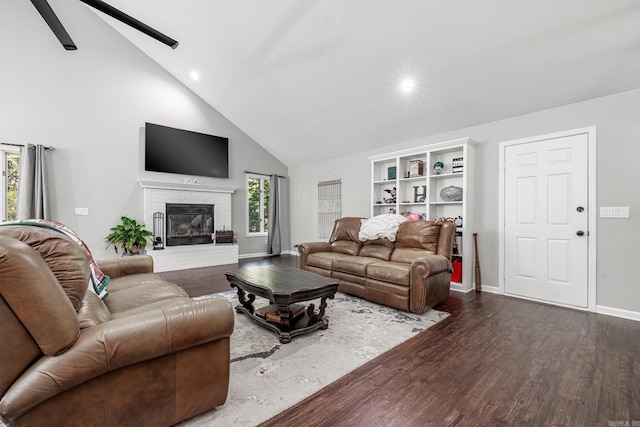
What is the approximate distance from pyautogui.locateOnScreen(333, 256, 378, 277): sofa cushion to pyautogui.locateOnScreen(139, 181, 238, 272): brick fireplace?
3.30 m

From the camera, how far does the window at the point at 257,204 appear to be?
7.08 m

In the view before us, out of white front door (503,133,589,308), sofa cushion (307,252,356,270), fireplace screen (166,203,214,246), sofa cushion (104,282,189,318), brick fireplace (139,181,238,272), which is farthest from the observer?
fireplace screen (166,203,214,246)

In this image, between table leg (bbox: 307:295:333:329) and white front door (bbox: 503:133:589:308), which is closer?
table leg (bbox: 307:295:333:329)

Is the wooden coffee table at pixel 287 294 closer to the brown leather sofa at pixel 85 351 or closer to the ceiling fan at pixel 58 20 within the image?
the brown leather sofa at pixel 85 351

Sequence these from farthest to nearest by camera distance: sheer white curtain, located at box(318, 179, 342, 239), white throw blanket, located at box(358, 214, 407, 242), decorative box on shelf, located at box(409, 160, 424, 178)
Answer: sheer white curtain, located at box(318, 179, 342, 239) → decorative box on shelf, located at box(409, 160, 424, 178) → white throw blanket, located at box(358, 214, 407, 242)

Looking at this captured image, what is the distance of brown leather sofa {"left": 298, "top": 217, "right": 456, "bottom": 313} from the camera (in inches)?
119

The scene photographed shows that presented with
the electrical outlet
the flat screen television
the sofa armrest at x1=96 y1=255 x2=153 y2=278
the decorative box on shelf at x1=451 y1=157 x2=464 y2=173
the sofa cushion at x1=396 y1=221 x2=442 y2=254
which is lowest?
Result: the sofa armrest at x1=96 y1=255 x2=153 y2=278

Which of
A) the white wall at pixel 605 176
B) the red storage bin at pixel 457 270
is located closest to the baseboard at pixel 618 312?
the white wall at pixel 605 176

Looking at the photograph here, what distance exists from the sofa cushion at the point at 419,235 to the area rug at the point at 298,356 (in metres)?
0.89

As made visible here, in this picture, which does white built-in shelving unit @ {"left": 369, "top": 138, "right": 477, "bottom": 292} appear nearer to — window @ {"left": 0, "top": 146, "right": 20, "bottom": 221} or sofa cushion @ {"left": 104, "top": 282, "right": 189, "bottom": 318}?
sofa cushion @ {"left": 104, "top": 282, "right": 189, "bottom": 318}

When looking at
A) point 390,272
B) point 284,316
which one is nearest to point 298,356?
point 284,316

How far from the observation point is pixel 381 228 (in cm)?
411

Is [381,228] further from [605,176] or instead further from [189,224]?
[189,224]

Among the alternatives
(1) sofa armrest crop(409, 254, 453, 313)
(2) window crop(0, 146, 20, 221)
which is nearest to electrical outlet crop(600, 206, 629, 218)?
(1) sofa armrest crop(409, 254, 453, 313)
